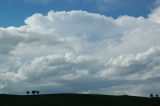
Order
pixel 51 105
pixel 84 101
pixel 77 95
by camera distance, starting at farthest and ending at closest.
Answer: pixel 77 95 < pixel 84 101 < pixel 51 105

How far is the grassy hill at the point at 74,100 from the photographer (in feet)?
323

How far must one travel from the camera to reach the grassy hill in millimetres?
98562

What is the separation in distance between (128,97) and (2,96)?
1334 inches

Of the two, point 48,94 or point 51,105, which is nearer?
point 51,105

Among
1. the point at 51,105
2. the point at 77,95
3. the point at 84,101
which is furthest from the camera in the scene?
the point at 77,95

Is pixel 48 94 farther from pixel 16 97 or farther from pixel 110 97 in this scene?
pixel 110 97

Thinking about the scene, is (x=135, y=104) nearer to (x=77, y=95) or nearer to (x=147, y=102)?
(x=147, y=102)

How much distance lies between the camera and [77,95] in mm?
109500

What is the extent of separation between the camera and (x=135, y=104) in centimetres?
10162

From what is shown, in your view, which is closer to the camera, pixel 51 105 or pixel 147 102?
pixel 51 105

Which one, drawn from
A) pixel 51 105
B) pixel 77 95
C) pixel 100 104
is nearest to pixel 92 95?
pixel 77 95

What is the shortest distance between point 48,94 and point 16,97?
869 centimetres

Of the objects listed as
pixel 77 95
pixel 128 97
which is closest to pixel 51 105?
pixel 77 95

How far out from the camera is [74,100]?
337ft
